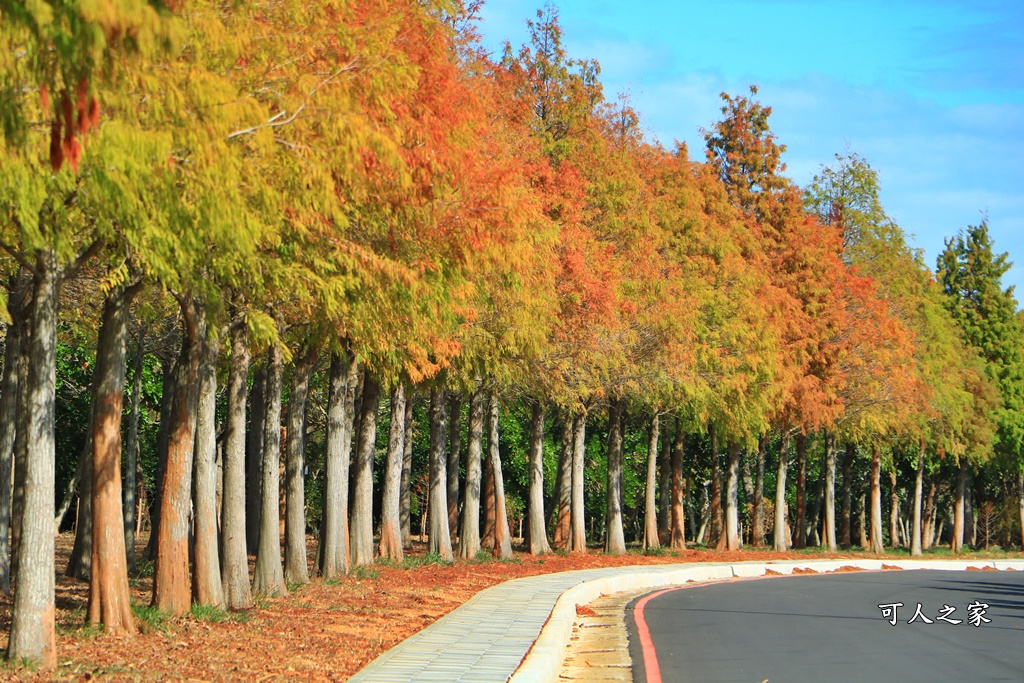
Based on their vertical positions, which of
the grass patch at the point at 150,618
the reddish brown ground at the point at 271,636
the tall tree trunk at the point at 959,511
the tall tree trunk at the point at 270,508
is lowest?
the tall tree trunk at the point at 959,511

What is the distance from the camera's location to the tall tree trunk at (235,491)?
56.1ft

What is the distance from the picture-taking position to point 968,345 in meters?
59.7

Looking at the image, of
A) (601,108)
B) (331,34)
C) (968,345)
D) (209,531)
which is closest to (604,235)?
(601,108)

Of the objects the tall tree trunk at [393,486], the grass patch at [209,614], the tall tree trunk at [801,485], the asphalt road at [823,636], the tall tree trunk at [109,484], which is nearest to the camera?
the asphalt road at [823,636]

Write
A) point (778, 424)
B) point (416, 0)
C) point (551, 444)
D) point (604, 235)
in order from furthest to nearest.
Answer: point (551, 444) → point (778, 424) → point (604, 235) → point (416, 0)

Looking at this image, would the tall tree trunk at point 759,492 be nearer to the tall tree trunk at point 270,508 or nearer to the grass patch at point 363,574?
the grass patch at point 363,574

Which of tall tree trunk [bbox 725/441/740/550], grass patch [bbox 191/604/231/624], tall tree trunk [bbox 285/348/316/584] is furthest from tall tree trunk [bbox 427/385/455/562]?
→ tall tree trunk [bbox 725/441/740/550]

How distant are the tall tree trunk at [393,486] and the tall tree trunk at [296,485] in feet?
20.4

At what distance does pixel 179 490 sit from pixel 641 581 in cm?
1542

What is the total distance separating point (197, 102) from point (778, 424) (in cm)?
3919

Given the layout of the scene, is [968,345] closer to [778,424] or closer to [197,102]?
[778,424]

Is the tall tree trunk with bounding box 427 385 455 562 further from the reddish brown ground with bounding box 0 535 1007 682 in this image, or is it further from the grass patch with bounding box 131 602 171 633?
the grass patch with bounding box 131 602 171 633

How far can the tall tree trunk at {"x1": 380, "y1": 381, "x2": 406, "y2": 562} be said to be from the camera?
2834cm

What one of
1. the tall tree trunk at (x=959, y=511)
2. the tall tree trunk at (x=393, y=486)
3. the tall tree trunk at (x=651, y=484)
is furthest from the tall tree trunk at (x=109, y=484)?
the tall tree trunk at (x=959, y=511)
